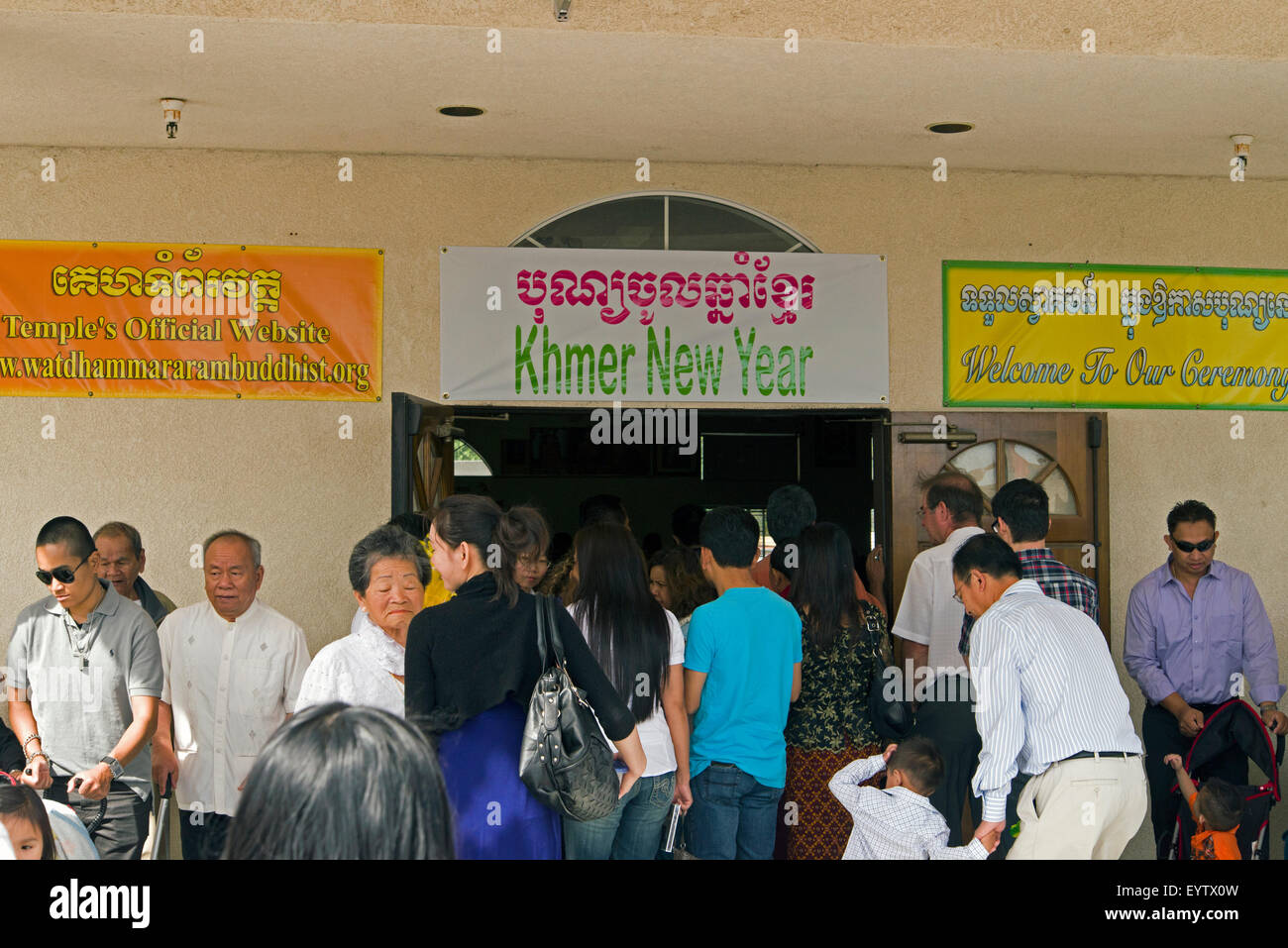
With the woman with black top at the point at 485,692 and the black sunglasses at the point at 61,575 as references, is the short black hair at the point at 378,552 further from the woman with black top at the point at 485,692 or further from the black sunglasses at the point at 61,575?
the black sunglasses at the point at 61,575

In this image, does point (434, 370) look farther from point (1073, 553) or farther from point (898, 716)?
point (1073, 553)

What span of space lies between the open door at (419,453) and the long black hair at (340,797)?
389cm

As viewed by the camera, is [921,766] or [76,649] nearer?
[921,766]

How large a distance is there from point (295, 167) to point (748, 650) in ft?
11.3

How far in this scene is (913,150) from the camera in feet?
20.2

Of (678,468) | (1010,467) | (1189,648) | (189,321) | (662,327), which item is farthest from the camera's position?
(678,468)

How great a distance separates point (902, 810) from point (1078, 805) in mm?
515

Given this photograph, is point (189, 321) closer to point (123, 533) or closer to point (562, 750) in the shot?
point (123, 533)

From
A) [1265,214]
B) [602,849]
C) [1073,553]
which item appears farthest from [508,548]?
[1265,214]

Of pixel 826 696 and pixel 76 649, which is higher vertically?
pixel 76 649

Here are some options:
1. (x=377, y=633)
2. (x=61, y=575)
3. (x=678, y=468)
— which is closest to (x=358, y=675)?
(x=377, y=633)

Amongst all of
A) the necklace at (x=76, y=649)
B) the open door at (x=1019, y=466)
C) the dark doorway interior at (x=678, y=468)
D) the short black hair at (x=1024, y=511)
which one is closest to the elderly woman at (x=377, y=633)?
the necklace at (x=76, y=649)

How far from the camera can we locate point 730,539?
447 centimetres

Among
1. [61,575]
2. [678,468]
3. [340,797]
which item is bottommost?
[340,797]
